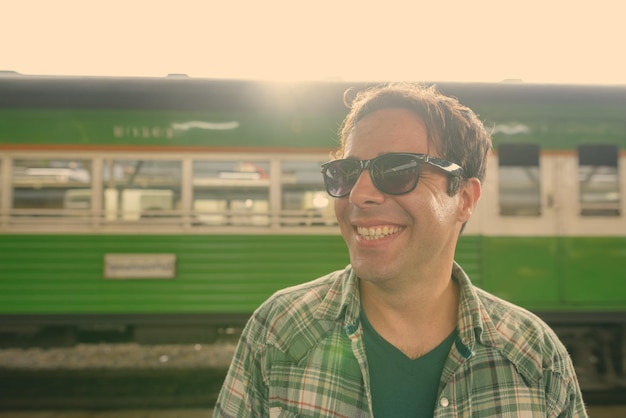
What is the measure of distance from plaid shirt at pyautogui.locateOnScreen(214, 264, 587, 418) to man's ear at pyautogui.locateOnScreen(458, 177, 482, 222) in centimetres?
27

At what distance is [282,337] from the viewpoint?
1.33 m

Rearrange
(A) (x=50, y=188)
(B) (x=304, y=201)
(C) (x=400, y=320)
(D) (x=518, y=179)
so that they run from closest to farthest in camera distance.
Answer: (C) (x=400, y=320)
(A) (x=50, y=188)
(B) (x=304, y=201)
(D) (x=518, y=179)

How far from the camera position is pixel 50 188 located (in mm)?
5023

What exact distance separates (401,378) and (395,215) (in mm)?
417

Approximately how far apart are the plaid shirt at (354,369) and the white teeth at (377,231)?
0.17 metres

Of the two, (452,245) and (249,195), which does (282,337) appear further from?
(249,195)

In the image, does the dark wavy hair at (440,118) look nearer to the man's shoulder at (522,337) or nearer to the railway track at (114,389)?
the man's shoulder at (522,337)

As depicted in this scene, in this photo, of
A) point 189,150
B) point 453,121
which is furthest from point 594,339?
point 453,121

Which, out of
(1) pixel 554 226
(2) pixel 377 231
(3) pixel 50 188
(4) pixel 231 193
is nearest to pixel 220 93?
(4) pixel 231 193

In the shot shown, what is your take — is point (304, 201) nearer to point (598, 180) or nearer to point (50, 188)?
point (50, 188)

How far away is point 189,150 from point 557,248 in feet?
12.5

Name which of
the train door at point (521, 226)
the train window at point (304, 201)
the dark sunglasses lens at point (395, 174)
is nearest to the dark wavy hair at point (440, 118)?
the dark sunglasses lens at point (395, 174)

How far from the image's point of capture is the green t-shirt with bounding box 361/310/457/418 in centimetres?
128

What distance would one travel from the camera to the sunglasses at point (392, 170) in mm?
1359
